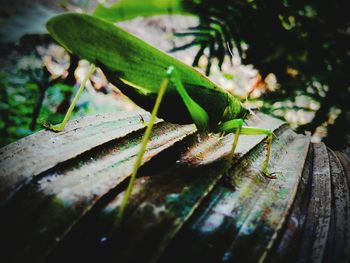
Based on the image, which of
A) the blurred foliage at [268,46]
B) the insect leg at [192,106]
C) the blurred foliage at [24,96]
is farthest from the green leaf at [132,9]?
the blurred foliage at [24,96]

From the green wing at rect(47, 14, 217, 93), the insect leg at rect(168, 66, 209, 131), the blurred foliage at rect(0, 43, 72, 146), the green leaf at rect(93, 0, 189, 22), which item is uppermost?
the green leaf at rect(93, 0, 189, 22)

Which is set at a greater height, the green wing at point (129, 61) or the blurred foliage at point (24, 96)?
the green wing at point (129, 61)

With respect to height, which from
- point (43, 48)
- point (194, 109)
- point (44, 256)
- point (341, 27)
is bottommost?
point (43, 48)

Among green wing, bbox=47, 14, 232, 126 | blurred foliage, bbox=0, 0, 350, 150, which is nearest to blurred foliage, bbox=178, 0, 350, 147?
blurred foliage, bbox=0, 0, 350, 150

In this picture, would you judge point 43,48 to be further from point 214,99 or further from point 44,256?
point 44,256

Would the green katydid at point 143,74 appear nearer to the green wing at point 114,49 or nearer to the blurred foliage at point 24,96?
the green wing at point 114,49

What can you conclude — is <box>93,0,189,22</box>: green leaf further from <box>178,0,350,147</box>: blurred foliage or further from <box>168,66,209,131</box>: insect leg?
<box>178,0,350,147</box>: blurred foliage

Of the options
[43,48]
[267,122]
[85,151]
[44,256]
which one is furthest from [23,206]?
[43,48]

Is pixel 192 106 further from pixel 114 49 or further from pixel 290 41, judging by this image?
pixel 290 41
